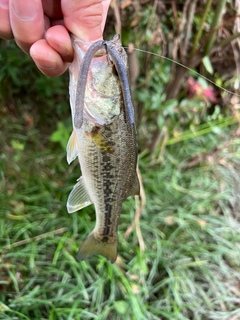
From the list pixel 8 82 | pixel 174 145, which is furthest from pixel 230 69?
pixel 8 82

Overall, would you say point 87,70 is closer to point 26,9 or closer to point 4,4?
point 26,9

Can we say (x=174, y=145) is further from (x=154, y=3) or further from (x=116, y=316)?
(x=116, y=316)

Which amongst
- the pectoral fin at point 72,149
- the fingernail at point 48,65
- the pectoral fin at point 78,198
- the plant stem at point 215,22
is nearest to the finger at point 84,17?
the fingernail at point 48,65

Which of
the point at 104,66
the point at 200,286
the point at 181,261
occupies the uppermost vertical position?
the point at 104,66

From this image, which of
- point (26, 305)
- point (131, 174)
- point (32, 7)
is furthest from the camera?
point (26, 305)

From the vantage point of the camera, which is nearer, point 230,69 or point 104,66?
point 104,66

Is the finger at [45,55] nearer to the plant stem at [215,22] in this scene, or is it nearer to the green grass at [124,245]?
the green grass at [124,245]

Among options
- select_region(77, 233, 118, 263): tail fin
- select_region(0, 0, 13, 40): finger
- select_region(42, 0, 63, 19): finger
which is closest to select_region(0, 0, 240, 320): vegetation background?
select_region(77, 233, 118, 263): tail fin
